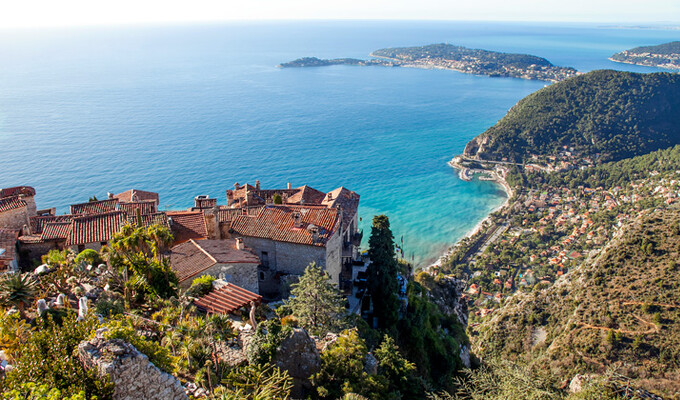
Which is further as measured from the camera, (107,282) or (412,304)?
(412,304)

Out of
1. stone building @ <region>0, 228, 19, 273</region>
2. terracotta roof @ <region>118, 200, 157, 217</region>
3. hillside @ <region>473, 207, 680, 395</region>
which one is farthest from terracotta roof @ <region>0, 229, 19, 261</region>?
hillside @ <region>473, 207, 680, 395</region>

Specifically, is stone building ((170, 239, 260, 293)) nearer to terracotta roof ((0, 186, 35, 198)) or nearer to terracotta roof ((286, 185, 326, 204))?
terracotta roof ((286, 185, 326, 204))

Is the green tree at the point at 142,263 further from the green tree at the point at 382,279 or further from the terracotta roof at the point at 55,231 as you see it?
the green tree at the point at 382,279

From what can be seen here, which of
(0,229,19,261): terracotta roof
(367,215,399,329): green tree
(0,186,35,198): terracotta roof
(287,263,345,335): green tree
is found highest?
(0,186,35,198): terracotta roof

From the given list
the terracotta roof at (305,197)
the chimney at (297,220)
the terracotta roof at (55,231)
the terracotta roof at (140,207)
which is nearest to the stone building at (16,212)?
the terracotta roof at (55,231)

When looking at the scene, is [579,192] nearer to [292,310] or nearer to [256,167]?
[256,167]

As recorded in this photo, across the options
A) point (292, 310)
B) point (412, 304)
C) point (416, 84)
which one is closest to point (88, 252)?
point (292, 310)
